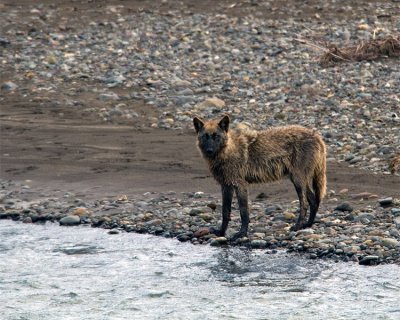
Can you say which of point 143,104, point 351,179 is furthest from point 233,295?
point 143,104

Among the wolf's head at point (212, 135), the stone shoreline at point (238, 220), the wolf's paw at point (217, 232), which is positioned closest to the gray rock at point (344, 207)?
the stone shoreline at point (238, 220)

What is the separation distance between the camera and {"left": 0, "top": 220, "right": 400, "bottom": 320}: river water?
9.88m

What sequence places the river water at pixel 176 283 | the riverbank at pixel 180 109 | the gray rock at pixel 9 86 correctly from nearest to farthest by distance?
the river water at pixel 176 283
the riverbank at pixel 180 109
the gray rock at pixel 9 86

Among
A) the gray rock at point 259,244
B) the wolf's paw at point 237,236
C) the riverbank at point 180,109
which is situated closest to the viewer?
the gray rock at point 259,244

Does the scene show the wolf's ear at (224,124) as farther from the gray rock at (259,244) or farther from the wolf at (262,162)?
the gray rock at (259,244)

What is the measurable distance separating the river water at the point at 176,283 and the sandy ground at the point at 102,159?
6.85 feet

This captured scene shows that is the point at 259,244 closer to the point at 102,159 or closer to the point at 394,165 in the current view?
the point at 394,165

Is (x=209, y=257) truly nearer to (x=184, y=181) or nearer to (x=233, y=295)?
(x=233, y=295)

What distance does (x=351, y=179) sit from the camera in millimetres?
13648

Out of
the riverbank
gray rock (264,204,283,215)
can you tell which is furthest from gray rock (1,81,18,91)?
gray rock (264,204,283,215)

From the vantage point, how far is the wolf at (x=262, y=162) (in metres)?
11.8

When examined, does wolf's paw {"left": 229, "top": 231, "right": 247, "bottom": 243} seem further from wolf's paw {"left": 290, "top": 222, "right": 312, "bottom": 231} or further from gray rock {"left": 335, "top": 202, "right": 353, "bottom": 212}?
gray rock {"left": 335, "top": 202, "right": 353, "bottom": 212}

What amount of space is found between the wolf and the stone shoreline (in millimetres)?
270

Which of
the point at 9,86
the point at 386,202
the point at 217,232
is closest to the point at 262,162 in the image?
the point at 217,232
